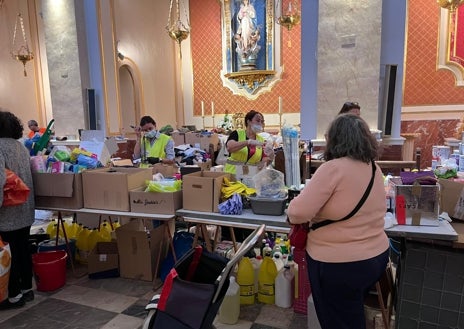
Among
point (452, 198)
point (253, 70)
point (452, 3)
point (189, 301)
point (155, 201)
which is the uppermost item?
point (452, 3)

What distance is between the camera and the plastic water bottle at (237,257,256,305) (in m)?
2.55

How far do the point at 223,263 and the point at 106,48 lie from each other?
18.8 ft

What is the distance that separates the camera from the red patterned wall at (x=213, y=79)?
8.25m

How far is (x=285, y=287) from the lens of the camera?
8.21 feet

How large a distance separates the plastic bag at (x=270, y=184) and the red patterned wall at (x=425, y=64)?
594 centimetres

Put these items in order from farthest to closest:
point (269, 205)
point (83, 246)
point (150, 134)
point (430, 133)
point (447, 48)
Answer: point (430, 133) < point (447, 48) < point (150, 134) < point (83, 246) < point (269, 205)

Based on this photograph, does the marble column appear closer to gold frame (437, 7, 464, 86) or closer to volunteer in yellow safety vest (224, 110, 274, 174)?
volunteer in yellow safety vest (224, 110, 274, 174)

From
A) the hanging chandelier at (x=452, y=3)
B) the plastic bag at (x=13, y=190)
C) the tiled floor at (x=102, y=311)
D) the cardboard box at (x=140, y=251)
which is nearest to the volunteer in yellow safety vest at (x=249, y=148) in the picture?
the cardboard box at (x=140, y=251)

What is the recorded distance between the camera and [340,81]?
4.18 m

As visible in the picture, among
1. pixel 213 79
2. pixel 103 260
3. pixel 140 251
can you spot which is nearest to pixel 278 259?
pixel 140 251

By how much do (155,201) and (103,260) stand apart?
0.91 metres

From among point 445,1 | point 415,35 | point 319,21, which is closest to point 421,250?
point 319,21

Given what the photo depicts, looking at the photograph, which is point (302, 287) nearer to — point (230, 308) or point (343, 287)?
point (230, 308)

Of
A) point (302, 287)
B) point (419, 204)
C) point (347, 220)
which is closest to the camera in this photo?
point (347, 220)
